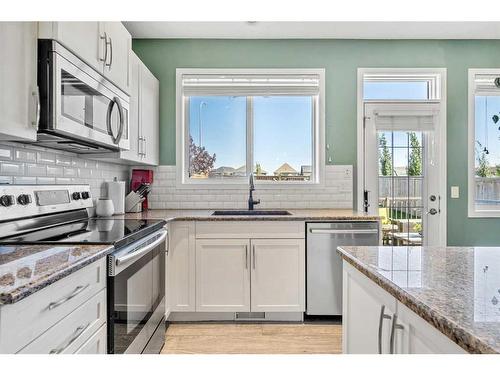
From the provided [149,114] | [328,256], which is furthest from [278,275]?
[149,114]

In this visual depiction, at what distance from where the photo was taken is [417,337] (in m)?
0.80

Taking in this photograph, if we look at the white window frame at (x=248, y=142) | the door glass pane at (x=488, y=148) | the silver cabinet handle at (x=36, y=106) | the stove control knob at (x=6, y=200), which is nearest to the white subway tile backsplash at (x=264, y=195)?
the white window frame at (x=248, y=142)

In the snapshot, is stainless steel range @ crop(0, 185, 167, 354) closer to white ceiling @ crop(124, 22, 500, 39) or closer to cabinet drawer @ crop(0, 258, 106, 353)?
cabinet drawer @ crop(0, 258, 106, 353)

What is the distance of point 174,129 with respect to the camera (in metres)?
3.44

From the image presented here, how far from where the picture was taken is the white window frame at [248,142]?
3.42m

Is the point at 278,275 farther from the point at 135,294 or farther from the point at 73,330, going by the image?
the point at 73,330

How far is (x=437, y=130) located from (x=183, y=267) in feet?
8.88

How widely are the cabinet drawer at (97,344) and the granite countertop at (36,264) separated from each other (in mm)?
281

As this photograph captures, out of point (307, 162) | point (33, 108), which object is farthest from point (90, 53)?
point (307, 162)

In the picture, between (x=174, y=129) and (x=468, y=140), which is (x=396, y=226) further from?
(x=174, y=129)

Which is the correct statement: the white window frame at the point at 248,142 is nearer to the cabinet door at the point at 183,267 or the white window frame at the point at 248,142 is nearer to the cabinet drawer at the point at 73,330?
the cabinet door at the point at 183,267

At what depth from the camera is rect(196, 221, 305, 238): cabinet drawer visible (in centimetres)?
275
